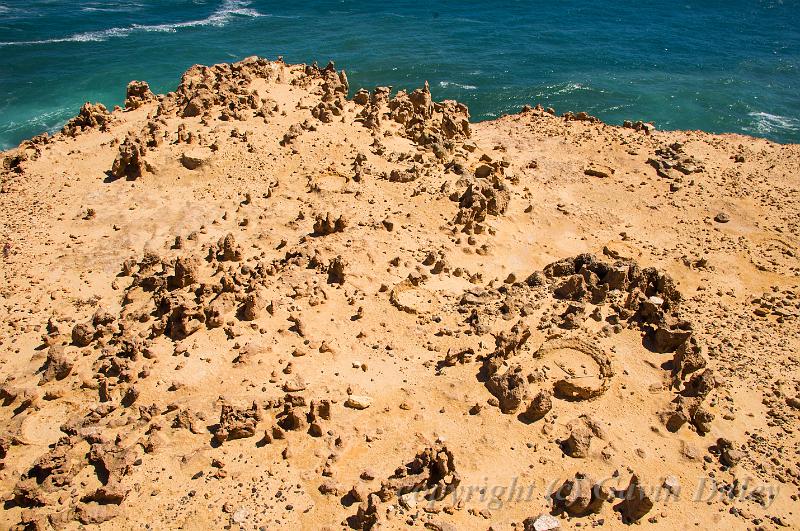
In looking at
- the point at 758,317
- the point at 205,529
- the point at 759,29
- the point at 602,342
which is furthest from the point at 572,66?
the point at 205,529

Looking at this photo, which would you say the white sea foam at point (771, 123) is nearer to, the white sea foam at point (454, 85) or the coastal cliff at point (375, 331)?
the coastal cliff at point (375, 331)

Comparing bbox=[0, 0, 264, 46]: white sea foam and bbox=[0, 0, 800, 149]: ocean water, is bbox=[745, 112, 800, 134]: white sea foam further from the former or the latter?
bbox=[0, 0, 264, 46]: white sea foam

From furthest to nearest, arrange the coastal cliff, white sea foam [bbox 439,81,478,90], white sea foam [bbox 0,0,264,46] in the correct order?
white sea foam [bbox 0,0,264,46]
white sea foam [bbox 439,81,478,90]
the coastal cliff

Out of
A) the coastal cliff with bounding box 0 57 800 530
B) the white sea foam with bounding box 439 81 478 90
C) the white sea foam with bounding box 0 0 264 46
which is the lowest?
the coastal cliff with bounding box 0 57 800 530

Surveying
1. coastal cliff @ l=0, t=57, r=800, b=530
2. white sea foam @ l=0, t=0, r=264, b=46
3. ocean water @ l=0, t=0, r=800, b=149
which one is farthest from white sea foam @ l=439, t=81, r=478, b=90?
white sea foam @ l=0, t=0, r=264, b=46

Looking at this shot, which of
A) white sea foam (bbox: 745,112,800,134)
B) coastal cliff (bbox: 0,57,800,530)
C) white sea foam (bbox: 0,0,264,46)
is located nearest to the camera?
coastal cliff (bbox: 0,57,800,530)

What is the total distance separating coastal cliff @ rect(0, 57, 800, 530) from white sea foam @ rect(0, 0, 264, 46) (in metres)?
34.0

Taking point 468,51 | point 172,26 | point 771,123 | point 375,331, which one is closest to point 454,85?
point 468,51

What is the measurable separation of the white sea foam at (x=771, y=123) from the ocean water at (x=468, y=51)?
Result: 0.53 ft

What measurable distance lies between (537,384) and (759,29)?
2490 inches

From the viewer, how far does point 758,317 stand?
19.0 meters

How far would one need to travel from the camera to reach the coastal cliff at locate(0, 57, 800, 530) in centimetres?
1250

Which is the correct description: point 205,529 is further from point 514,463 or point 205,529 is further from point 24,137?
point 24,137

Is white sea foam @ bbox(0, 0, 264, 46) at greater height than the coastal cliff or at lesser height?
greater
